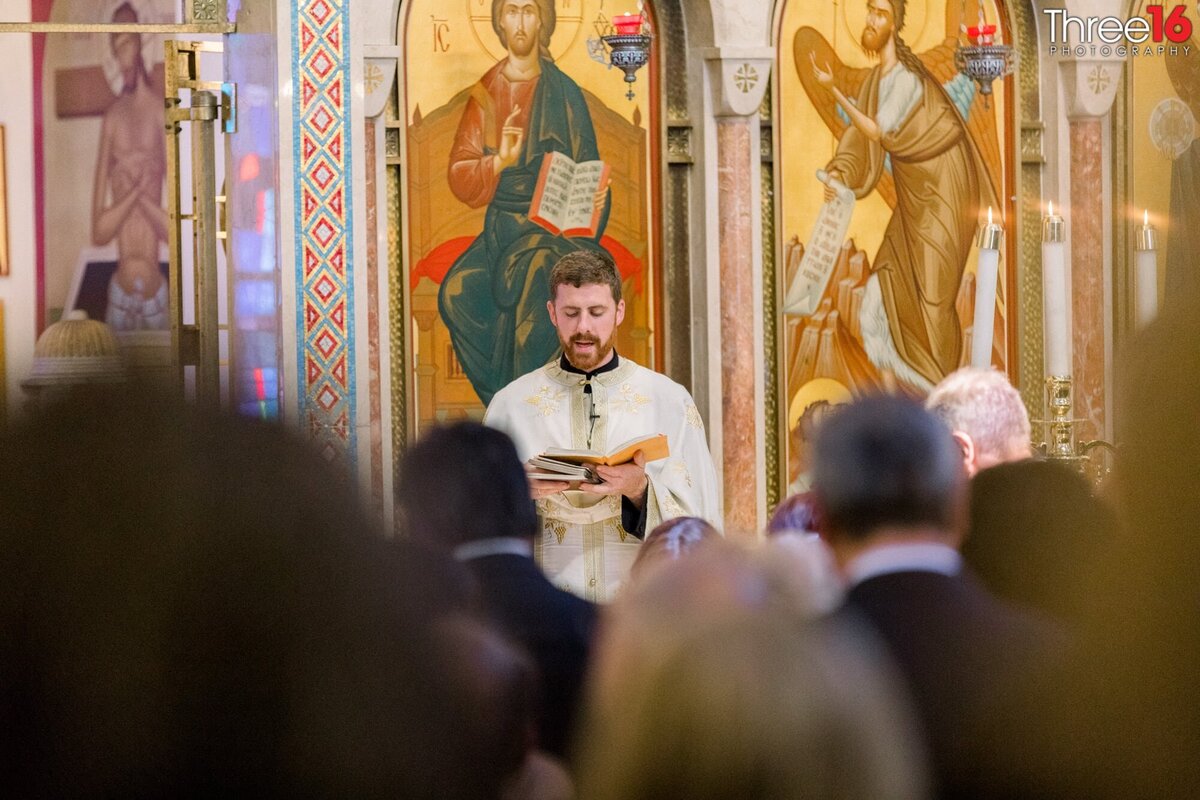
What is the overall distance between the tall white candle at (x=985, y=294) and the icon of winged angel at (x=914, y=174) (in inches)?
133

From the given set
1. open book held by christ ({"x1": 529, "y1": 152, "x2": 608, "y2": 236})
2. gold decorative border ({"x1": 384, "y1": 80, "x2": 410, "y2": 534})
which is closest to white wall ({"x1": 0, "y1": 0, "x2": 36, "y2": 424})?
gold decorative border ({"x1": 384, "y1": 80, "x2": 410, "y2": 534})

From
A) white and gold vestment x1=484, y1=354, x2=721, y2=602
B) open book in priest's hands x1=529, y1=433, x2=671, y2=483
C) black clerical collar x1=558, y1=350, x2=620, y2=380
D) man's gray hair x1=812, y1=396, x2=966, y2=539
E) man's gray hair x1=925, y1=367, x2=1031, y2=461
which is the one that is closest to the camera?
man's gray hair x1=812, y1=396, x2=966, y2=539

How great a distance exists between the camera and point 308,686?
1127mm

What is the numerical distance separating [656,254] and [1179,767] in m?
6.04

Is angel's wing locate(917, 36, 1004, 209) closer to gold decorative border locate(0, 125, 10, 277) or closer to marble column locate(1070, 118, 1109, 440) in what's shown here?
marble column locate(1070, 118, 1109, 440)

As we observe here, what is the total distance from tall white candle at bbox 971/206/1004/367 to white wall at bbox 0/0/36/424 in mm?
5794

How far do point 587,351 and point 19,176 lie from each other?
460 centimetres

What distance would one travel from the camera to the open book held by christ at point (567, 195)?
7.18 meters

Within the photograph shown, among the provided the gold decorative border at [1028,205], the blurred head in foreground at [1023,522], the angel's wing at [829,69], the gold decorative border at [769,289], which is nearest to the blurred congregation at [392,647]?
the blurred head in foreground at [1023,522]

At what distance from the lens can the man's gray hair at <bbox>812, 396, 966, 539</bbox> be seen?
7.15 feet

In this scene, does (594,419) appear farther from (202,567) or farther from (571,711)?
(202,567)

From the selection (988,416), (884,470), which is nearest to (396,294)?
(988,416)

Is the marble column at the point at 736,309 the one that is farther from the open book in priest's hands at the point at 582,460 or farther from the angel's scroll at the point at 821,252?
the open book in priest's hands at the point at 582,460

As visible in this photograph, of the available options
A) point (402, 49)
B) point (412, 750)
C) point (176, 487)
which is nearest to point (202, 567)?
point (176, 487)
